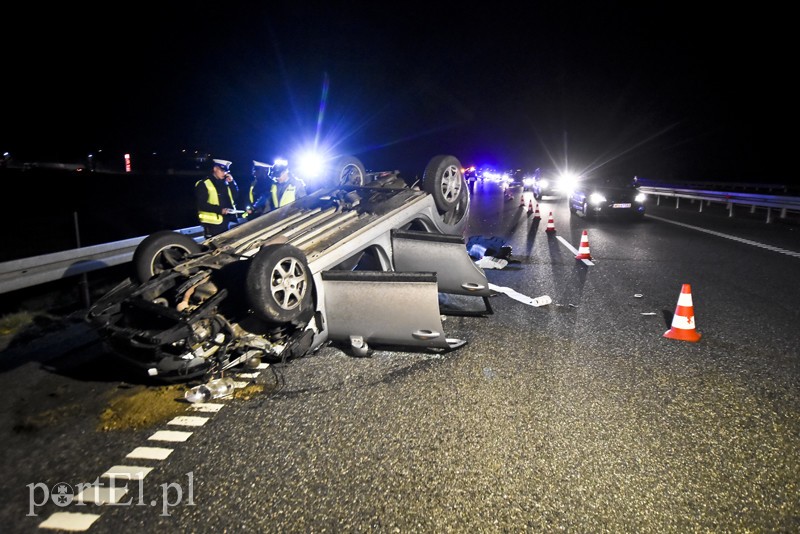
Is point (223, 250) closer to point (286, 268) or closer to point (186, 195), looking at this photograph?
point (286, 268)

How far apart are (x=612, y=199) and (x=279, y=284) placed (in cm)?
1372

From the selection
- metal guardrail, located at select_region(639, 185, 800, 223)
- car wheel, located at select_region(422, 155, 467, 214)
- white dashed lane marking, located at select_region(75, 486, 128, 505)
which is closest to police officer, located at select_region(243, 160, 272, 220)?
car wheel, located at select_region(422, 155, 467, 214)

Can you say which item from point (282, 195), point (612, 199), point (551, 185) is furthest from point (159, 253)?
point (551, 185)

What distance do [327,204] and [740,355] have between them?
4.44 meters

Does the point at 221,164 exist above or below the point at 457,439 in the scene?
above

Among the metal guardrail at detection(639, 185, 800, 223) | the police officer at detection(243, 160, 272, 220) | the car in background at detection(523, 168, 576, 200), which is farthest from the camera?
the car in background at detection(523, 168, 576, 200)

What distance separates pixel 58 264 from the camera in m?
5.71

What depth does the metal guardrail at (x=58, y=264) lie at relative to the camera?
5.14m

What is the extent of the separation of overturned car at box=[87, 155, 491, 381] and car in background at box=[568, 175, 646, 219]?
37.1ft

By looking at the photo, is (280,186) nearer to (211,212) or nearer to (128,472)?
(211,212)

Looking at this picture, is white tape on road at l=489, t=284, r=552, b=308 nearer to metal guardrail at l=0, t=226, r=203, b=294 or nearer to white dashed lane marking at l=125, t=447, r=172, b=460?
white dashed lane marking at l=125, t=447, r=172, b=460

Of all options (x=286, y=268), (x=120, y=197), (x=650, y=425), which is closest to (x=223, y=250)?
(x=286, y=268)

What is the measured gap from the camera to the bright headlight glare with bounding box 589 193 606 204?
15462 mm

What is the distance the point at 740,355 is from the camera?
452 cm
